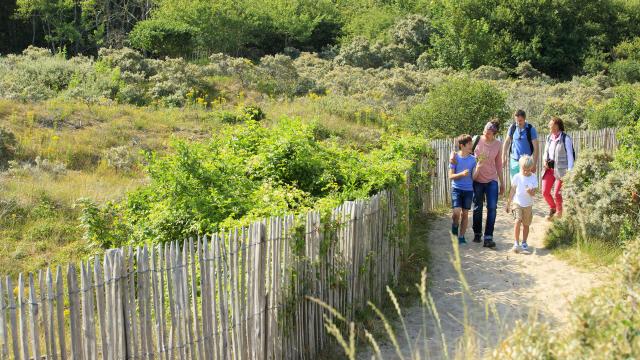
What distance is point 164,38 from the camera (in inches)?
1217

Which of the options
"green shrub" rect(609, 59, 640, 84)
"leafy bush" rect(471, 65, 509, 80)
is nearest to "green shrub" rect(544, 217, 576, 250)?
"leafy bush" rect(471, 65, 509, 80)

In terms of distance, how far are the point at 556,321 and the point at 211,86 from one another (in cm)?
1758

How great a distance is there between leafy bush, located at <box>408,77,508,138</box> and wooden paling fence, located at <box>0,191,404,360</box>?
8643mm

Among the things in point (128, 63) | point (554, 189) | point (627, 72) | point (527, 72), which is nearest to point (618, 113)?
point (554, 189)

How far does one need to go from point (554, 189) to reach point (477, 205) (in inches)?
71.5

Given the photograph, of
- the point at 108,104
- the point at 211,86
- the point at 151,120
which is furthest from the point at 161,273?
the point at 211,86

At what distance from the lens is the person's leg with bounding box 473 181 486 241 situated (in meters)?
10.4

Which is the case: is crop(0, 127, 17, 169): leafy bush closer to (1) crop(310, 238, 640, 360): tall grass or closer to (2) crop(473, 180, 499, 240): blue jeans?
(2) crop(473, 180, 499, 240): blue jeans

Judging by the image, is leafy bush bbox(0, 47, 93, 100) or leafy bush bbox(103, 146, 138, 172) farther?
leafy bush bbox(0, 47, 93, 100)

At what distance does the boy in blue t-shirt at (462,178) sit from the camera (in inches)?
399

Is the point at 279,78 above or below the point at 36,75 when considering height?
below

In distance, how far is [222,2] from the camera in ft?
117

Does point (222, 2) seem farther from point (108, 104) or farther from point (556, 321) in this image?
point (556, 321)

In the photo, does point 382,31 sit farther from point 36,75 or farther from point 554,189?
point 554,189
